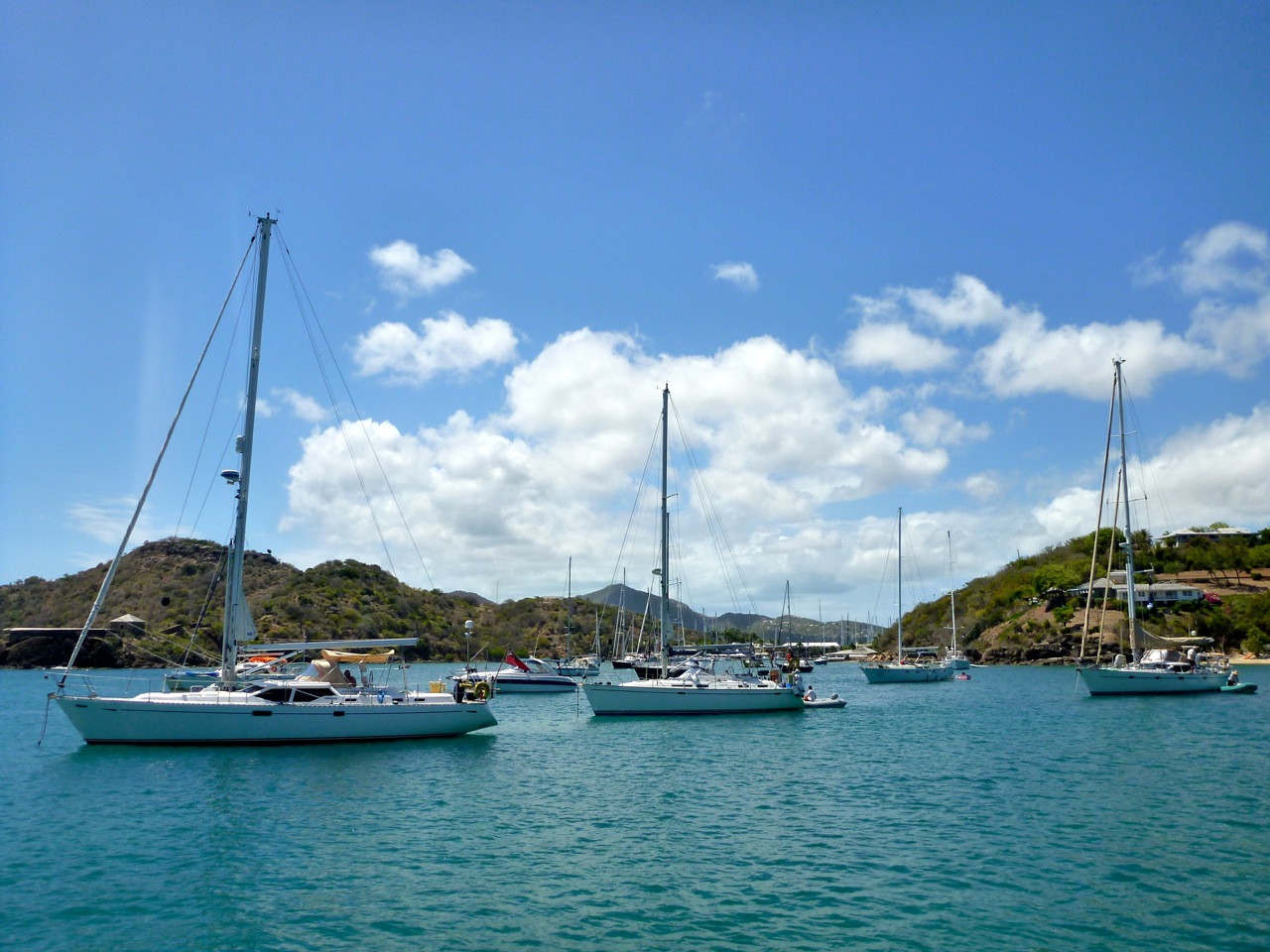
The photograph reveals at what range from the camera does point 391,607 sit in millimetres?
184000

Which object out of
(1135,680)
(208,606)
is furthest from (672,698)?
(208,606)

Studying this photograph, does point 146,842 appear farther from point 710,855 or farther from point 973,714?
point 973,714

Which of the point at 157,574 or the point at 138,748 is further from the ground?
the point at 157,574

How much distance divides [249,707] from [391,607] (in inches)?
6138

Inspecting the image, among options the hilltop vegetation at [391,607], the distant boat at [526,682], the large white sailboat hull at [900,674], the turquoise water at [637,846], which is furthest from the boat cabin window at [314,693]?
the hilltop vegetation at [391,607]

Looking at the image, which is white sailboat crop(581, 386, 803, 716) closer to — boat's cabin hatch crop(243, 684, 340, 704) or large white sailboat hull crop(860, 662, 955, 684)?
boat's cabin hatch crop(243, 684, 340, 704)

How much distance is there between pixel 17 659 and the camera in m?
143

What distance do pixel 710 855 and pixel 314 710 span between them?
21.9 m

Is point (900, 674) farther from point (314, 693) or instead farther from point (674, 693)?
point (314, 693)

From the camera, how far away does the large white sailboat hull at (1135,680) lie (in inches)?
2379

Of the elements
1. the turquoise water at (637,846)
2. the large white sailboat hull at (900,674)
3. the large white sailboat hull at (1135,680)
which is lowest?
the large white sailboat hull at (900,674)

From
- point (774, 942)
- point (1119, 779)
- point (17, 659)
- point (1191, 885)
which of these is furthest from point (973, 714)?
point (17, 659)

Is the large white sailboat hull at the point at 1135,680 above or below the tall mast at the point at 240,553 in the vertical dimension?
below

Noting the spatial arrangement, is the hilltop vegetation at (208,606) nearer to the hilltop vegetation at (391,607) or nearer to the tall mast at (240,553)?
the hilltop vegetation at (391,607)
